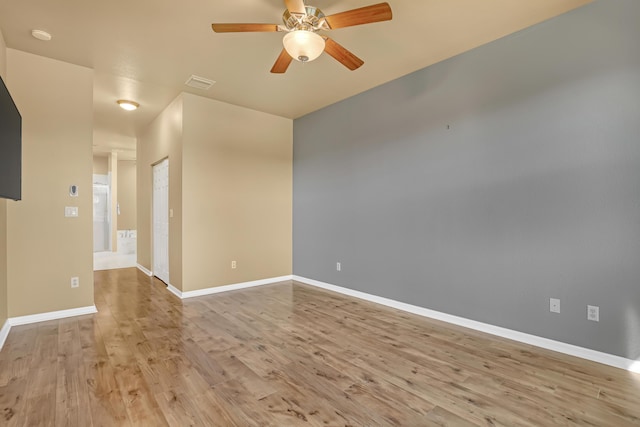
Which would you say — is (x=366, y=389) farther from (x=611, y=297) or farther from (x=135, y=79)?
(x=135, y=79)

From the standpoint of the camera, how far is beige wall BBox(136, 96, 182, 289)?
4.43m

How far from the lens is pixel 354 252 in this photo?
441cm

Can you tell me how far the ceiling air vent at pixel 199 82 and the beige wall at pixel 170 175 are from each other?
0.47 m

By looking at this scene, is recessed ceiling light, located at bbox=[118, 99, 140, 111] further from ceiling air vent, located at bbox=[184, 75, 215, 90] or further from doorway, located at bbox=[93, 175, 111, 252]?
doorway, located at bbox=[93, 175, 111, 252]

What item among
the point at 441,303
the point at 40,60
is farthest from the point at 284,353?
the point at 40,60

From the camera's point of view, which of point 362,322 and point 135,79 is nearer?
point 362,322

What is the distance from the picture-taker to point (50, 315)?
134 inches

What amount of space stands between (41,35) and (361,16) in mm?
3013

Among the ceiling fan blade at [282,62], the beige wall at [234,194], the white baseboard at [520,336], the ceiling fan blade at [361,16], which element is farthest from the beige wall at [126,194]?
the ceiling fan blade at [361,16]

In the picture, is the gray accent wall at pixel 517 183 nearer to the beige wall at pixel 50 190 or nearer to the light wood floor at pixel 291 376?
the light wood floor at pixel 291 376

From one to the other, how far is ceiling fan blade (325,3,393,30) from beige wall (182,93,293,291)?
2863 millimetres

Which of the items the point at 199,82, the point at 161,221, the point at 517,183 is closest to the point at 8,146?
the point at 199,82

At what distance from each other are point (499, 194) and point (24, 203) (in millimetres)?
4816

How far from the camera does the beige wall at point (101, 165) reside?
30.1 feet
